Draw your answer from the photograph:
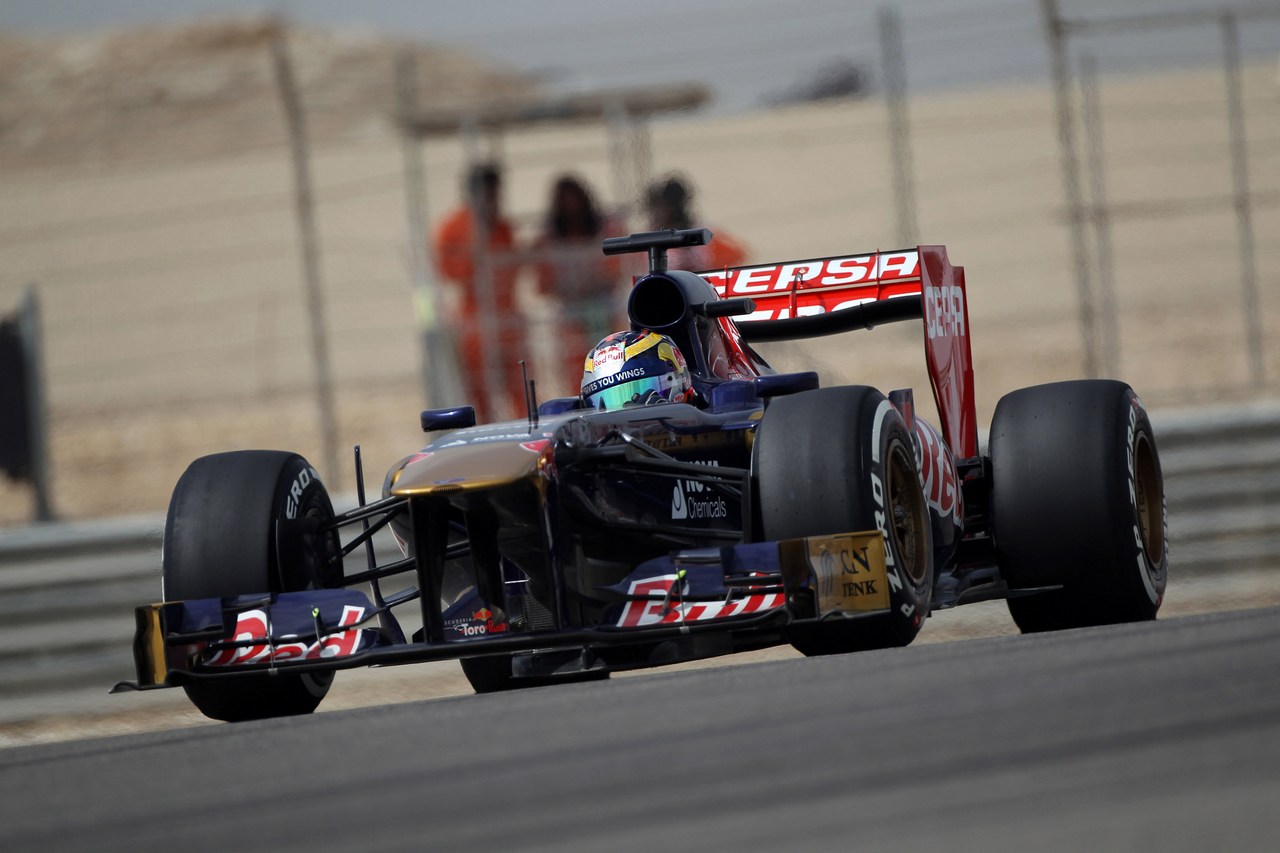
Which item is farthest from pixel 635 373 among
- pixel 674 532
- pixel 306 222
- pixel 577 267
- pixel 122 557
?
pixel 577 267

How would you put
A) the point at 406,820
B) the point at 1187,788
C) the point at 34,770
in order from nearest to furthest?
the point at 1187,788 → the point at 406,820 → the point at 34,770

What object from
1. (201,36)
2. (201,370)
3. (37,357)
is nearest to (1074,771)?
(37,357)

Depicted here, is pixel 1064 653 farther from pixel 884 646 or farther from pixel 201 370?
pixel 201 370

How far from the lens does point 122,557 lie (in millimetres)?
9555

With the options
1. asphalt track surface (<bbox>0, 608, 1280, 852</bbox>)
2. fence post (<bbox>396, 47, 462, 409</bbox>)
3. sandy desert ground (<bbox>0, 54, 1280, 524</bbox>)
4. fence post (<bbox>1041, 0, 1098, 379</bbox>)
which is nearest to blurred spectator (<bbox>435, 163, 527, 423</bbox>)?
fence post (<bbox>396, 47, 462, 409</bbox>)

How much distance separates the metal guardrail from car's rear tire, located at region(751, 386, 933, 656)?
3477 mm

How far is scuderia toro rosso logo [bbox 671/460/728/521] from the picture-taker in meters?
7.24

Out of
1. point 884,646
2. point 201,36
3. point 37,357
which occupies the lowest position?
point 884,646

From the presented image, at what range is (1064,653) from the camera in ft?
19.2

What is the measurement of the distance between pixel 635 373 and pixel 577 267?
6.34 m

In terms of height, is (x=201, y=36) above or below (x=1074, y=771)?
above

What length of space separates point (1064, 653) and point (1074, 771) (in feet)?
6.13

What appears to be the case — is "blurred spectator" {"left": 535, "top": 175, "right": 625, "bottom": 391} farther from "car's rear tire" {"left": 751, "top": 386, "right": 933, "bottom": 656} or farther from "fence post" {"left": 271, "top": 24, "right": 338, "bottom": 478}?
"car's rear tire" {"left": 751, "top": 386, "right": 933, "bottom": 656}

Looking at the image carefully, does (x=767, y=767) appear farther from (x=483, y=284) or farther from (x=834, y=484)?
(x=483, y=284)
